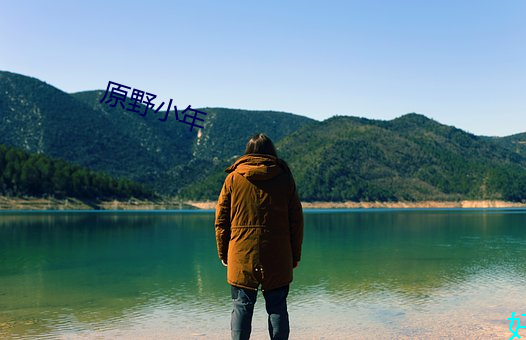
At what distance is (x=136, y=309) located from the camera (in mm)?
17688

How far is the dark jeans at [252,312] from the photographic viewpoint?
711 centimetres

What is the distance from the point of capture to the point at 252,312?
7129 mm

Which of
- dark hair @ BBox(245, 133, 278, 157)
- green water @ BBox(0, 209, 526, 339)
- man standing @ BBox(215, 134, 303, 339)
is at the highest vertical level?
dark hair @ BBox(245, 133, 278, 157)

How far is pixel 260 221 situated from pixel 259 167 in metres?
0.67

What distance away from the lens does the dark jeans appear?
7105mm

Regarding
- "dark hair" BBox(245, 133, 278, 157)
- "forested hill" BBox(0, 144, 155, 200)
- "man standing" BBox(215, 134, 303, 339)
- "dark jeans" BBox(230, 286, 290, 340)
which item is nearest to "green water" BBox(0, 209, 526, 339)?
"dark jeans" BBox(230, 286, 290, 340)

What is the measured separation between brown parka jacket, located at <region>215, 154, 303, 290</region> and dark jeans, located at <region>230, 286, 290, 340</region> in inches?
5.0

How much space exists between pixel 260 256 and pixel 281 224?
1.58 ft

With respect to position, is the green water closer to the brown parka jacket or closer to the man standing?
the man standing

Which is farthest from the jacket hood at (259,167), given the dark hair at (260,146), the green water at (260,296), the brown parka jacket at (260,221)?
the green water at (260,296)

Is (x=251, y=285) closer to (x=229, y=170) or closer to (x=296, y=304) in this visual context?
(x=229, y=170)

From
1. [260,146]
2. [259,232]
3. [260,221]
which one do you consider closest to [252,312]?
[259,232]

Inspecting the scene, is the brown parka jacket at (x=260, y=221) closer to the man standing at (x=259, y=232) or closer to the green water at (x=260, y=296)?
the man standing at (x=259, y=232)

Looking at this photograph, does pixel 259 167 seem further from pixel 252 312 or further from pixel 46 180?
pixel 46 180
